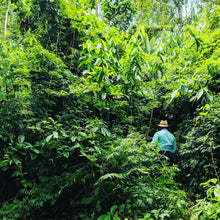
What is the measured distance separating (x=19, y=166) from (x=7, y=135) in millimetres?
515

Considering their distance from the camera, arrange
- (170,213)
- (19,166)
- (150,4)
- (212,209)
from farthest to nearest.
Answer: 1. (150,4)
2. (19,166)
3. (170,213)
4. (212,209)

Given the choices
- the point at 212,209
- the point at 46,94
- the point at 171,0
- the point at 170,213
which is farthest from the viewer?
the point at 171,0

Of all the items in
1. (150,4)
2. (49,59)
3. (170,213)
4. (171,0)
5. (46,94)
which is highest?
(171,0)

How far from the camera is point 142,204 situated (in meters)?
2.22

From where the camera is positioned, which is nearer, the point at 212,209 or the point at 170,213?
the point at 212,209

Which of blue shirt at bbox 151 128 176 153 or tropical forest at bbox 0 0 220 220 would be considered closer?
tropical forest at bbox 0 0 220 220

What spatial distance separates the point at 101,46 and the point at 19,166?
213 cm

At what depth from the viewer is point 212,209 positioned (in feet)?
5.71

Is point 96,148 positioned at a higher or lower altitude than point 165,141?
higher

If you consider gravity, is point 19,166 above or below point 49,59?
below

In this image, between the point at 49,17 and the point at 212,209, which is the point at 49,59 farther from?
the point at 212,209

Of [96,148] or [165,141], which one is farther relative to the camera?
[165,141]

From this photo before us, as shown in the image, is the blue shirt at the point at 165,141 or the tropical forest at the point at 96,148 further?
the blue shirt at the point at 165,141

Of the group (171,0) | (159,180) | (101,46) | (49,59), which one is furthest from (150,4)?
(159,180)
